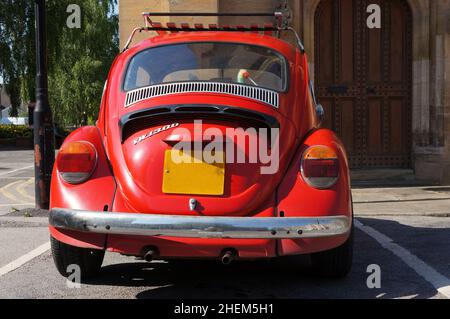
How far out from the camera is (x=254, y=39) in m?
5.46

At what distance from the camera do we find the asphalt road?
465 cm

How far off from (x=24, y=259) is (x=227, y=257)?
100 inches

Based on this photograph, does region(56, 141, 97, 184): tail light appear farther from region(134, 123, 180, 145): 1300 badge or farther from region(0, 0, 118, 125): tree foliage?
region(0, 0, 118, 125): tree foliage

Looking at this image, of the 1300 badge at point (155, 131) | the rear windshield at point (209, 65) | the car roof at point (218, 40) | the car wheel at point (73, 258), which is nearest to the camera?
the 1300 badge at point (155, 131)

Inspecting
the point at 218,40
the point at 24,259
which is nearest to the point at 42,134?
the point at 24,259

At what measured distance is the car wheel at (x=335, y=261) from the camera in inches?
190

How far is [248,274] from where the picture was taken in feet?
17.4

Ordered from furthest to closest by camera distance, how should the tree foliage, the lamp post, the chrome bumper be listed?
the tree foliage < the lamp post < the chrome bumper

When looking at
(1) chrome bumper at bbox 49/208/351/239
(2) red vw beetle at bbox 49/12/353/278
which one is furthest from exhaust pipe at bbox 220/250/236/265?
(1) chrome bumper at bbox 49/208/351/239

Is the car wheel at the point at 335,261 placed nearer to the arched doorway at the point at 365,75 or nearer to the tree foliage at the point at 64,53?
the arched doorway at the point at 365,75

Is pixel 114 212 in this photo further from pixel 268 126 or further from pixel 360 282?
pixel 360 282

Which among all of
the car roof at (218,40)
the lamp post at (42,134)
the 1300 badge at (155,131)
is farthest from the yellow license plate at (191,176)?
the lamp post at (42,134)

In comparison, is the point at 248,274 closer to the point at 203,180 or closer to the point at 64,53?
the point at 203,180
